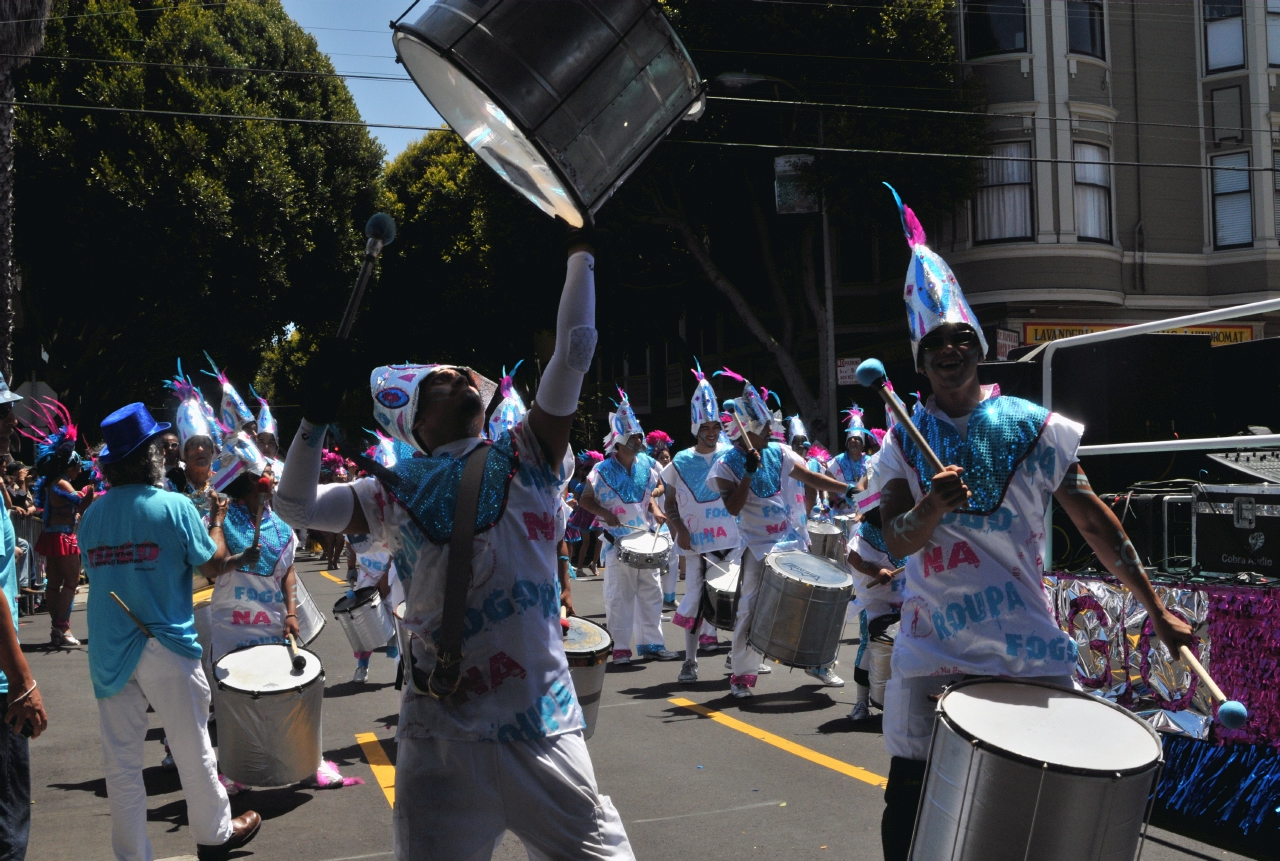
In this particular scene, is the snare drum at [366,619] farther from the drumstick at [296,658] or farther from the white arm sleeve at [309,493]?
the white arm sleeve at [309,493]

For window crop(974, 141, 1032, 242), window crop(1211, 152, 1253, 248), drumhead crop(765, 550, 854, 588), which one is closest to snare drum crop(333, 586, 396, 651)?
drumhead crop(765, 550, 854, 588)

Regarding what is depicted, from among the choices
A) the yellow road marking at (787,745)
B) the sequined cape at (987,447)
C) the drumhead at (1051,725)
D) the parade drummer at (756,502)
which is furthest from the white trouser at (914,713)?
the parade drummer at (756,502)

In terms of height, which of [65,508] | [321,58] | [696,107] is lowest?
[65,508]

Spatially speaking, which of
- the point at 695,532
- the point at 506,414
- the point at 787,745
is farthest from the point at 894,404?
the point at 695,532

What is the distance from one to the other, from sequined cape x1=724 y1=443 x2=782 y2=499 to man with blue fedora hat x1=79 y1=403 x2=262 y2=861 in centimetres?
456

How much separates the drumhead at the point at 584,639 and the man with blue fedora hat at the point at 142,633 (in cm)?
156

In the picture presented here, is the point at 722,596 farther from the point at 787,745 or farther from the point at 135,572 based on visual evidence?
the point at 135,572

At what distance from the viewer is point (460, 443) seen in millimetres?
3426

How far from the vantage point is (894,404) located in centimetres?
344

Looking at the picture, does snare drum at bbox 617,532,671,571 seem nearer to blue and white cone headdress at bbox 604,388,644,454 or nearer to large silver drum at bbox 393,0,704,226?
blue and white cone headdress at bbox 604,388,644,454

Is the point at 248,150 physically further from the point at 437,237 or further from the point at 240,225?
the point at 437,237

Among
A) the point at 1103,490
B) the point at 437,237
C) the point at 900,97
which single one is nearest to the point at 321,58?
the point at 437,237

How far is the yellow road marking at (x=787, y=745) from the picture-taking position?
6.53 meters

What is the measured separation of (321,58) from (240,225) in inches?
226
